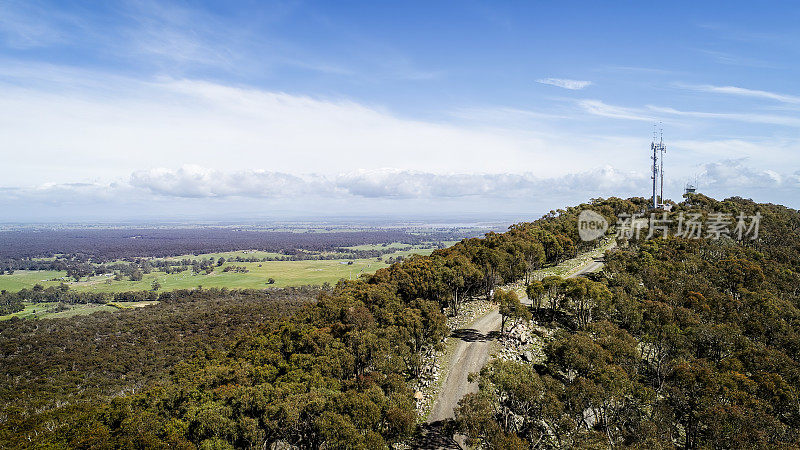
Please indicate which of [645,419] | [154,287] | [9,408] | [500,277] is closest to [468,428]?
[645,419]

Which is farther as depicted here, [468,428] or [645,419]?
[645,419]

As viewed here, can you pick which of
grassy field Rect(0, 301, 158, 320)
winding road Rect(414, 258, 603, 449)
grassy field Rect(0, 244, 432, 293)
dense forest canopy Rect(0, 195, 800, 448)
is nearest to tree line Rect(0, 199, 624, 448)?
dense forest canopy Rect(0, 195, 800, 448)

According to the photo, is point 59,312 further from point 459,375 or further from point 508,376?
point 508,376

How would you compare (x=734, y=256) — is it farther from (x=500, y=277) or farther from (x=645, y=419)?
(x=645, y=419)

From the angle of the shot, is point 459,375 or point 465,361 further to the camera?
point 465,361

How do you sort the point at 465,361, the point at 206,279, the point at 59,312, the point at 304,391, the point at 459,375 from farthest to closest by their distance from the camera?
the point at 206,279, the point at 59,312, the point at 465,361, the point at 459,375, the point at 304,391

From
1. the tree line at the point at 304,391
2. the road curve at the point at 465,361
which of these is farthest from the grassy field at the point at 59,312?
the road curve at the point at 465,361

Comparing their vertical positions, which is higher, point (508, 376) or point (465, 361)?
point (508, 376)

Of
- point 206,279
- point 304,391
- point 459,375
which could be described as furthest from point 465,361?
point 206,279
